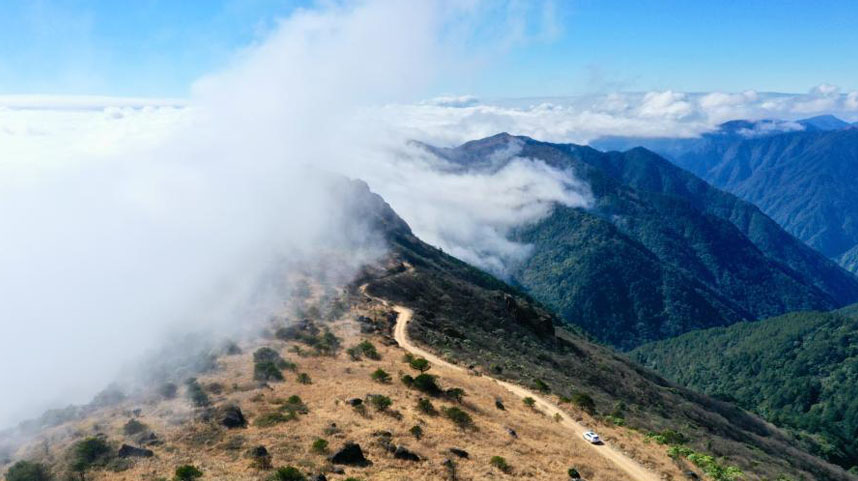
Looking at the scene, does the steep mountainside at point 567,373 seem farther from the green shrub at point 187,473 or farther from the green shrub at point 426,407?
the green shrub at point 187,473

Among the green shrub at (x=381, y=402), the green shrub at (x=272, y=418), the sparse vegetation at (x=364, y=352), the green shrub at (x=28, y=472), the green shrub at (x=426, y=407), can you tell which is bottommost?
the sparse vegetation at (x=364, y=352)

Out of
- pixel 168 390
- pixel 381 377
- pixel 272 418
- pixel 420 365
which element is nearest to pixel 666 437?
pixel 420 365

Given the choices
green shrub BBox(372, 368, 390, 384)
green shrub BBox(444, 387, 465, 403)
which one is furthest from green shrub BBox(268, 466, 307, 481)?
green shrub BBox(372, 368, 390, 384)

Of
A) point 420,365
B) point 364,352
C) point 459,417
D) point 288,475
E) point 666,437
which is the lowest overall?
point 666,437

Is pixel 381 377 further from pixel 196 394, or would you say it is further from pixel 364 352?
pixel 196 394

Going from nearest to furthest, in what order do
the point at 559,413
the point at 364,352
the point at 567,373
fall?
the point at 559,413
the point at 364,352
the point at 567,373

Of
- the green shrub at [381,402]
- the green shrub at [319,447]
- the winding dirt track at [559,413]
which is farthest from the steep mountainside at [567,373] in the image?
the green shrub at [319,447]

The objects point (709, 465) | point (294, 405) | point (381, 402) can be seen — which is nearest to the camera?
point (381, 402)
